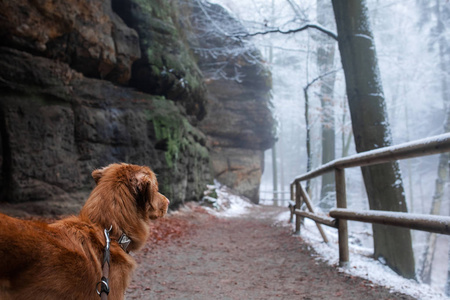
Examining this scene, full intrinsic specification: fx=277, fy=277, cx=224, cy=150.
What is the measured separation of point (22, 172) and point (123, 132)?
3080mm

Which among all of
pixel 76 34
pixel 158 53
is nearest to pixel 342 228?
pixel 76 34

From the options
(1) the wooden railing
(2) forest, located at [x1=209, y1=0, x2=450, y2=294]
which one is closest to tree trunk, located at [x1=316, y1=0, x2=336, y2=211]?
(2) forest, located at [x1=209, y1=0, x2=450, y2=294]

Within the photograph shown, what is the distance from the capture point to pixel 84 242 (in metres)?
1.81

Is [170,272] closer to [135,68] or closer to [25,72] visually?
[25,72]

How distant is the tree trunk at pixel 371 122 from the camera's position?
4605 mm

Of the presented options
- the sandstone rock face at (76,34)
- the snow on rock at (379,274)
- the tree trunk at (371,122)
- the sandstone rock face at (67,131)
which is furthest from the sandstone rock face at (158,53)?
the snow on rock at (379,274)

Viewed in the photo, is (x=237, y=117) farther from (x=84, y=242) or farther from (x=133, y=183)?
(x=84, y=242)

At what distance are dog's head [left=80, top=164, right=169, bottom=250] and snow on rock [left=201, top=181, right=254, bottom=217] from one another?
10761 mm

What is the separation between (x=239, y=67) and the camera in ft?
70.4

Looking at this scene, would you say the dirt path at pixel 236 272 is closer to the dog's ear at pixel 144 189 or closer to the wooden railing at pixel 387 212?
the wooden railing at pixel 387 212

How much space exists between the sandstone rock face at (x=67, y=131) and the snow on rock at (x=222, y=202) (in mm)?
3510

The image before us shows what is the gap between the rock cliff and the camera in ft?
20.9

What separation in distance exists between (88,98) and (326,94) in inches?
495

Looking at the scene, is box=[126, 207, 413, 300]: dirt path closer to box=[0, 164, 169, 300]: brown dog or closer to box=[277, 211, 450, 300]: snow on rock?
box=[277, 211, 450, 300]: snow on rock
